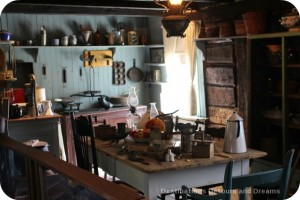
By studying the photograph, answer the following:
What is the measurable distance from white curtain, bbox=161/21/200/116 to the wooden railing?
3.36 metres

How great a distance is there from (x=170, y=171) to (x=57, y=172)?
0.95 meters

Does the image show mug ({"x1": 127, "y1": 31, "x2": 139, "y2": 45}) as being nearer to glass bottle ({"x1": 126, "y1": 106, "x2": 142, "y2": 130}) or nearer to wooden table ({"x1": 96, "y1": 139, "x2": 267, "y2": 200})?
glass bottle ({"x1": 126, "y1": 106, "x2": 142, "y2": 130})

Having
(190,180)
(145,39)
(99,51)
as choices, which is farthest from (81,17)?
(190,180)

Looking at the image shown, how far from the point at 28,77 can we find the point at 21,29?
2.29 feet

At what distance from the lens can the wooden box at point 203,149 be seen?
272cm

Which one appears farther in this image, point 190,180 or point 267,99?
point 267,99

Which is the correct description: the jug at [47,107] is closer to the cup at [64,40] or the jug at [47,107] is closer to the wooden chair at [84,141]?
the cup at [64,40]

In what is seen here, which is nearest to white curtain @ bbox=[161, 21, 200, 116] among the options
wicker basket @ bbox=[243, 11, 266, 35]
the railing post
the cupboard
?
wicker basket @ bbox=[243, 11, 266, 35]

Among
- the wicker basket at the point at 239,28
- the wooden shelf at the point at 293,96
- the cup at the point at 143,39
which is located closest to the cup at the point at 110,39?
the cup at the point at 143,39

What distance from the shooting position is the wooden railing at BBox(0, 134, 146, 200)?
56.6 inches

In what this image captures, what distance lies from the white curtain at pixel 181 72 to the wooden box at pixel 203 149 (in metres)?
2.79

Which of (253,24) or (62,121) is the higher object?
(253,24)

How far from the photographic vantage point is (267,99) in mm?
4312

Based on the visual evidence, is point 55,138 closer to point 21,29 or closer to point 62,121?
point 62,121
